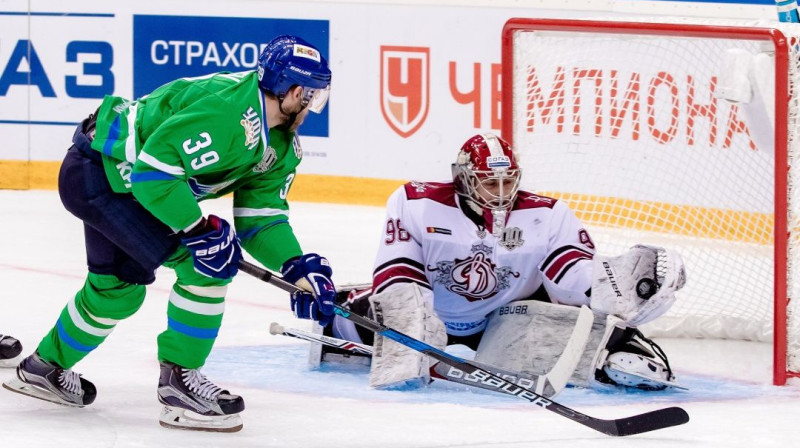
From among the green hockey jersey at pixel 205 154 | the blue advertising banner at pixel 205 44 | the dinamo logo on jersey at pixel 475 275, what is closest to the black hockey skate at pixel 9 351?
the green hockey jersey at pixel 205 154

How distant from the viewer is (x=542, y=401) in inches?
133

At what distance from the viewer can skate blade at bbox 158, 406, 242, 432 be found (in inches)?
130

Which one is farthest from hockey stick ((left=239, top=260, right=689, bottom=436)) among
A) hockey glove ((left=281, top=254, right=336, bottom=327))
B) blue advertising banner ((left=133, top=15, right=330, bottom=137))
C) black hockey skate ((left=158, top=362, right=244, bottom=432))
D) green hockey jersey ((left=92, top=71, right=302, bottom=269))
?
blue advertising banner ((left=133, top=15, right=330, bottom=137))

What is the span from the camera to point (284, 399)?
370 cm

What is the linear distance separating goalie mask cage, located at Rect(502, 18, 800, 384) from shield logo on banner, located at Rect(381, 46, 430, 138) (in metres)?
1.63

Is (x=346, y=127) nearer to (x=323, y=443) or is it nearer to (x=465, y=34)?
(x=465, y=34)

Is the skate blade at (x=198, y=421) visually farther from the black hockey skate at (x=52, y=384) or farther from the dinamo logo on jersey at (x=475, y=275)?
the dinamo logo on jersey at (x=475, y=275)

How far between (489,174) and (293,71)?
791 mm

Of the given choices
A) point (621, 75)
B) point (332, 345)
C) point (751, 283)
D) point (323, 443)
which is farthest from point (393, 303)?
point (621, 75)

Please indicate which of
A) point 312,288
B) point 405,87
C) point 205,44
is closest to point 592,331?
point 312,288

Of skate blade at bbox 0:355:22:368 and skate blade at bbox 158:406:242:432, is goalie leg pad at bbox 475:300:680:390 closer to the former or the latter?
skate blade at bbox 158:406:242:432

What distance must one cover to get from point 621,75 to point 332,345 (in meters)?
1.77

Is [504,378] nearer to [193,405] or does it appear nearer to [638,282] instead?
[638,282]

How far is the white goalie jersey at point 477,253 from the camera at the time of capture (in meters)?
3.92
